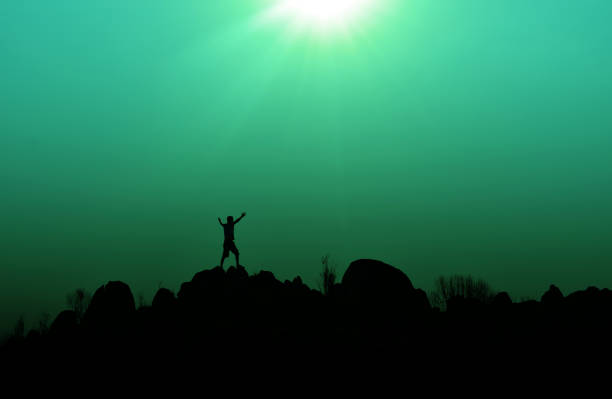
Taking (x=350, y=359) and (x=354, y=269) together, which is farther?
(x=354, y=269)

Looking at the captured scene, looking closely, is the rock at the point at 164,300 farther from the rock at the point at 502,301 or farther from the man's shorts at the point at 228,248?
the rock at the point at 502,301

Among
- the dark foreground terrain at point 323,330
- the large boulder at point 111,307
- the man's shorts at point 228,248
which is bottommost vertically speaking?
the dark foreground terrain at point 323,330

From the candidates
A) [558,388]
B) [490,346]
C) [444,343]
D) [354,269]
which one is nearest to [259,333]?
[354,269]

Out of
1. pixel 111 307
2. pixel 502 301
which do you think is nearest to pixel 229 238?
pixel 111 307

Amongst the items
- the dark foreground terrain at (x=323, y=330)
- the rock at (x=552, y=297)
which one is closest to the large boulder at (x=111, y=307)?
the dark foreground terrain at (x=323, y=330)

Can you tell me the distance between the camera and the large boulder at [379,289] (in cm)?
3150

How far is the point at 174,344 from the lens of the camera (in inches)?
1145

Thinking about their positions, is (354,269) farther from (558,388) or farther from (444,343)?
(558,388)

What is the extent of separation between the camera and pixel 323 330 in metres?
28.7

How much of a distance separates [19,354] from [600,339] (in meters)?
35.2

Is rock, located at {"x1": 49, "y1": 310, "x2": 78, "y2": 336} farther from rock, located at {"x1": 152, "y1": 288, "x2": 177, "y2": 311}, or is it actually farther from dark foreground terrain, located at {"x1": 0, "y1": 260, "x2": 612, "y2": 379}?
A: rock, located at {"x1": 152, "y1": 288, "x2": 177, "y2": 311}

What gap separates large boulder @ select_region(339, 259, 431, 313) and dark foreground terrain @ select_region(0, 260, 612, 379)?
0.22ft

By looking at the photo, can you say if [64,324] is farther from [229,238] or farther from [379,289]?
[379,289]

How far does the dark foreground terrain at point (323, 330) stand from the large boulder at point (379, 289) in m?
0.07
